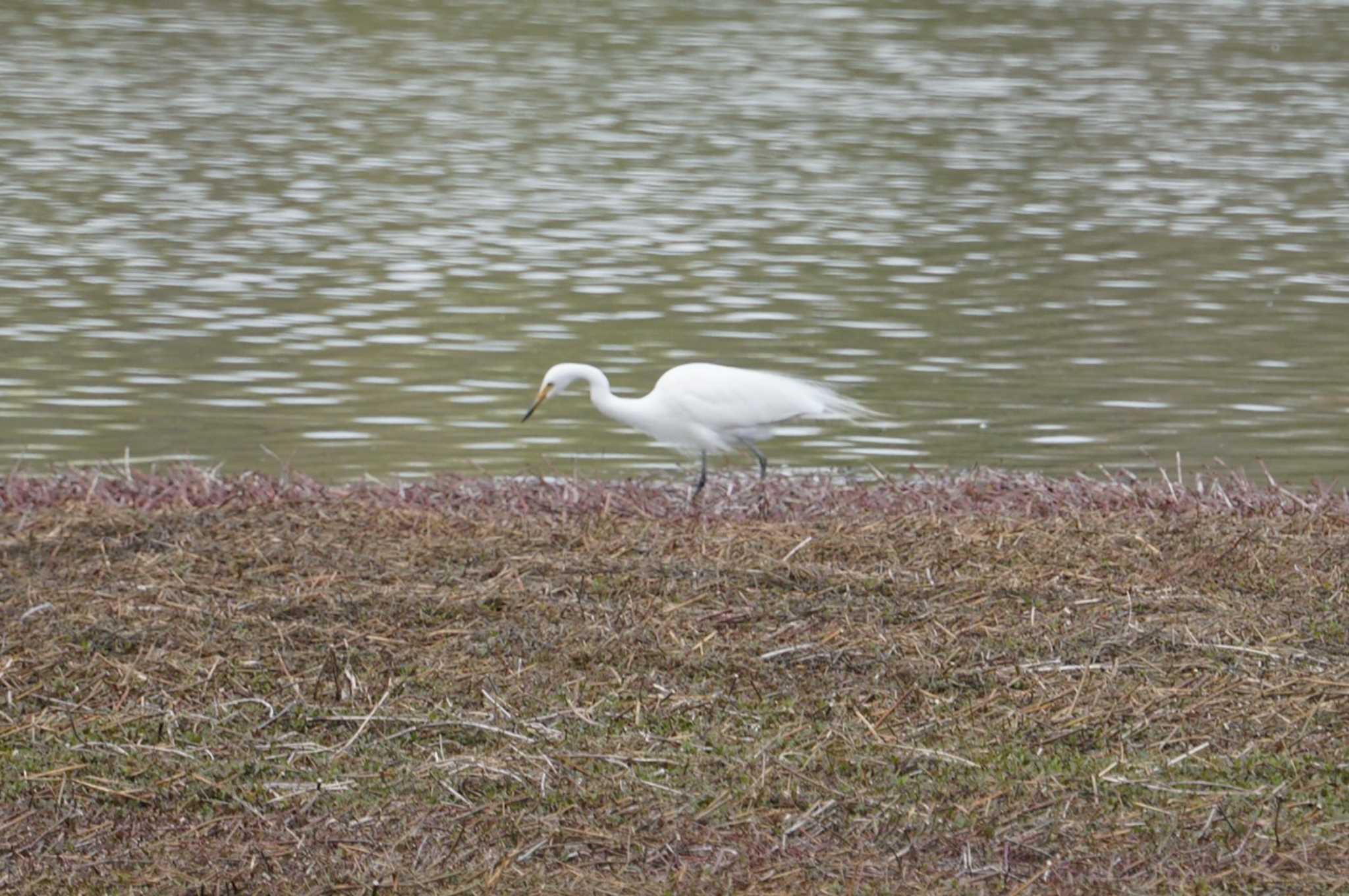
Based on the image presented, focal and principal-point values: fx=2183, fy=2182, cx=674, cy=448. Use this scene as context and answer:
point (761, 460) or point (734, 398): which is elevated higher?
point (734, 398)

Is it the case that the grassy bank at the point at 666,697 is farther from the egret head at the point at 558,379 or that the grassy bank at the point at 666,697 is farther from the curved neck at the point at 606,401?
the egret head at the point at 558,379

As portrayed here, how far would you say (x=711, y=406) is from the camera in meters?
10.4

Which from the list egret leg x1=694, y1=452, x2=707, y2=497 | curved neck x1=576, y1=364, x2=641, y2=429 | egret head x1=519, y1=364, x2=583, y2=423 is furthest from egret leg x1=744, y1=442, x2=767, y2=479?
egret head x1=519, y1=364, x2=583, y2=423

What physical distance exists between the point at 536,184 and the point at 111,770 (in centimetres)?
1862

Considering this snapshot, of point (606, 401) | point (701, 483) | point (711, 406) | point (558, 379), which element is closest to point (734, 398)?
point (711, 406)

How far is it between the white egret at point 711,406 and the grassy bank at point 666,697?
4.85 ft

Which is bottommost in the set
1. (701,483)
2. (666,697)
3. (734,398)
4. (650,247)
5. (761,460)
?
(650,247)

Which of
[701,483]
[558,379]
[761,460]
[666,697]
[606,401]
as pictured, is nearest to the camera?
[666,697]

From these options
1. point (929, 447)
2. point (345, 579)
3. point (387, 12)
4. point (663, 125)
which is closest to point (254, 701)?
point (345, 579)

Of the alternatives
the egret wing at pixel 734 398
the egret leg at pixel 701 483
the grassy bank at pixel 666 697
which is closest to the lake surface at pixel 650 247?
the egret wing at pixel 734 398

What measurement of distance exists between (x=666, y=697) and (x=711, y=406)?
4204 mm

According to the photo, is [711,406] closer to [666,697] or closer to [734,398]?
[734,398]

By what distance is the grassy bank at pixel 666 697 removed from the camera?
519 cm

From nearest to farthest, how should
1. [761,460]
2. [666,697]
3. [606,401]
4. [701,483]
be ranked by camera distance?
[666,697] → [701,483] → [761,460] → [606,401]
